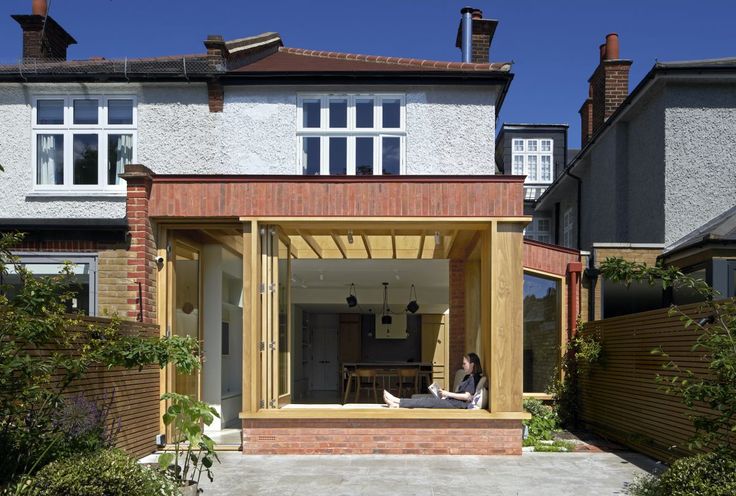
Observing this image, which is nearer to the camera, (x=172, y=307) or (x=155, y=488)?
(x=155, y=488)

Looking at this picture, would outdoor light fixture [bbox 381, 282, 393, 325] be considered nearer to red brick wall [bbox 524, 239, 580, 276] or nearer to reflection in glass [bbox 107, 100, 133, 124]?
red brick wall [bbox 524, 239, 580, 276]

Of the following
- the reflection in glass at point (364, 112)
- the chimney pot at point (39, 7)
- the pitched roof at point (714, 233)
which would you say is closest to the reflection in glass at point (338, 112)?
the reflection in glass at point (364, 112)

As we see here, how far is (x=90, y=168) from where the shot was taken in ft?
44.2

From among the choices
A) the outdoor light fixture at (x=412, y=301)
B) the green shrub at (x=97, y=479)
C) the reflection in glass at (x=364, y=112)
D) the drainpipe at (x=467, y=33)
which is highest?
the drainpipe at (x=467, y=33)

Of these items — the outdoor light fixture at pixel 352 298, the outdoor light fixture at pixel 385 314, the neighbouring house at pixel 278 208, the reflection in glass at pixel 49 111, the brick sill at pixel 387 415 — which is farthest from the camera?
the outdoor light fixture at pixel 385 314

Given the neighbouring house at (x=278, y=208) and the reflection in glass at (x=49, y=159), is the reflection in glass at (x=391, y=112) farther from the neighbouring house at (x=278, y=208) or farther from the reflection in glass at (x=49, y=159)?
the reflection in glass at (x=49, y=159)

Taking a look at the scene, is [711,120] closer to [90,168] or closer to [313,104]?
[313,104]

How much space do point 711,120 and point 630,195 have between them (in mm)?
2588

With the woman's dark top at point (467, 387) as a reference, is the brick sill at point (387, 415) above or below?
below

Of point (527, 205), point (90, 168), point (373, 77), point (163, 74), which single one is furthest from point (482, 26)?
point (527, 205)

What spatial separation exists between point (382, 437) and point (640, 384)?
11.2 feet

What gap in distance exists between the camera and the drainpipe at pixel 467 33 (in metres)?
14.9

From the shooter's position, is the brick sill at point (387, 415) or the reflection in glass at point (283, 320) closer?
the brick sill at point (387, 415)

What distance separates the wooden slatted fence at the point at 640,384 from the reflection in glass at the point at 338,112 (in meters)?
5.36
